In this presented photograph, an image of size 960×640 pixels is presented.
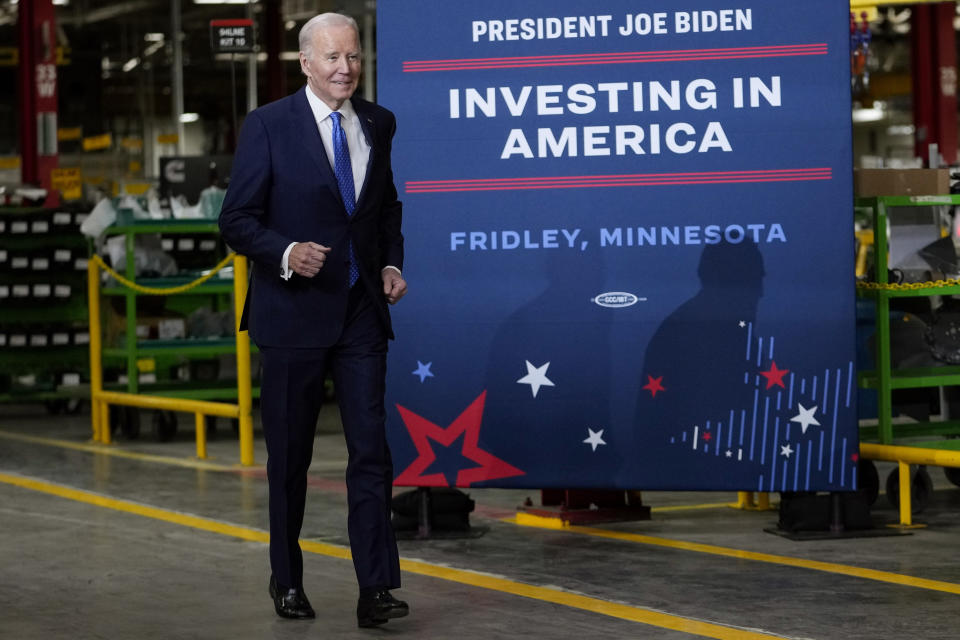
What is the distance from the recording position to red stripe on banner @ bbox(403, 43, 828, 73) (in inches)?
214

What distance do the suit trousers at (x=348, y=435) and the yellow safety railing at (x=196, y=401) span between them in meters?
3.97

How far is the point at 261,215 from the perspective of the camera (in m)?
4.41

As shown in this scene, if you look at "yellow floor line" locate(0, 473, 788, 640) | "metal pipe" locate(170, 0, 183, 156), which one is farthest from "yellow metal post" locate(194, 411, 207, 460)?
"metal pipe" locate(170, 0, 183, 156)

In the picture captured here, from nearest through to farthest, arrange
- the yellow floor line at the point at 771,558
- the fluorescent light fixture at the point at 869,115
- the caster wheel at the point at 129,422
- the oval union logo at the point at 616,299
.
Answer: the yellow floor line at the point at 771,558
the oval union logo at the point at 616,299
the caster wheel at the point at 129,422
the fluorescent light fixture at the point at 869,115

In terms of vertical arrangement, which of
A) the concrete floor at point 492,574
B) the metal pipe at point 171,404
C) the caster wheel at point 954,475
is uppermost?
the metal pipe at point 171,404

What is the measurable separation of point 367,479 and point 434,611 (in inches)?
18.8

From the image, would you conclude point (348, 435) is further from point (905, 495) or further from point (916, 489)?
point (916, 489)

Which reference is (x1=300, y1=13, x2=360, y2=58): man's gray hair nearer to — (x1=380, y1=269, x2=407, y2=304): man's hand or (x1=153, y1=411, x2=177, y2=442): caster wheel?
Answer: (x1=380, y1=269, x2=407, y2=304): man's hand

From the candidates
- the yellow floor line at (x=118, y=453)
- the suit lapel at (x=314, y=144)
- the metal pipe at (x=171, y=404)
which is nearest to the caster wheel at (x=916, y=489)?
the suit lapel at (x=314, y=144)

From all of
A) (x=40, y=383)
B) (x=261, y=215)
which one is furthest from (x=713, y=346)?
(x=40, y=383)

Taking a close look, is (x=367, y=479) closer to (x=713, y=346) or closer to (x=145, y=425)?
(x=713, y=346)

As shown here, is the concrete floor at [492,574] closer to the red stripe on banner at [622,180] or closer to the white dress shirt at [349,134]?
the white dress shirt at [349,134]

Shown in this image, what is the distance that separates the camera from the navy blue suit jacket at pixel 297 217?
4.38 meters

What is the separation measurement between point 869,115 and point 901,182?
1511 inches
